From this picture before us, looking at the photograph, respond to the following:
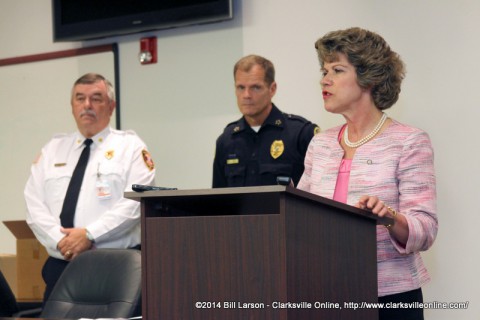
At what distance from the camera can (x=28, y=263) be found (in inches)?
197

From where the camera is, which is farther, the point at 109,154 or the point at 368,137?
the point at 109,154

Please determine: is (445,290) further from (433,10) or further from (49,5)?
(49,5)

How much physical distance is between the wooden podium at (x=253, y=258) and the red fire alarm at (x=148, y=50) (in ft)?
11.5

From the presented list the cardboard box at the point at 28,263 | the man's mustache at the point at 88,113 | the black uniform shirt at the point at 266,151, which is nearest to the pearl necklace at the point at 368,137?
the black uniform shirt at the point at 266,151

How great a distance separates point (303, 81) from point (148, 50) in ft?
4.07

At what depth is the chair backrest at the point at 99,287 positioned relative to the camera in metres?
2.90

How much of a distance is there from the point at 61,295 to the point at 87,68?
297cm

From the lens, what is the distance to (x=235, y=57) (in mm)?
5113

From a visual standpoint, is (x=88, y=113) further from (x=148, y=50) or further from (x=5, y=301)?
(x=5, y=301)

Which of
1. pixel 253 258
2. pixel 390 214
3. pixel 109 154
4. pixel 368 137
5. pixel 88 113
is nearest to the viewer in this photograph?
pixel 253 258

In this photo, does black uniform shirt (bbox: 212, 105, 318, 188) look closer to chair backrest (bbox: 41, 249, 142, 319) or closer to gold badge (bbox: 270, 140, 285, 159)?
gold badge (bbox: 270, 140, 285, 159)

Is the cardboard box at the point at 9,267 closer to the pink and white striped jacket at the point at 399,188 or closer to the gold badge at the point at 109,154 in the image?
the gold badge at the point at 109,154

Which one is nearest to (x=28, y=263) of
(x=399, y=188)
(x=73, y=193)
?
(x=73, y=193)

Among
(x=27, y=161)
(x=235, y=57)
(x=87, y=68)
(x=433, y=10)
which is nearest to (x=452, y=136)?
(x=433, y=10)
